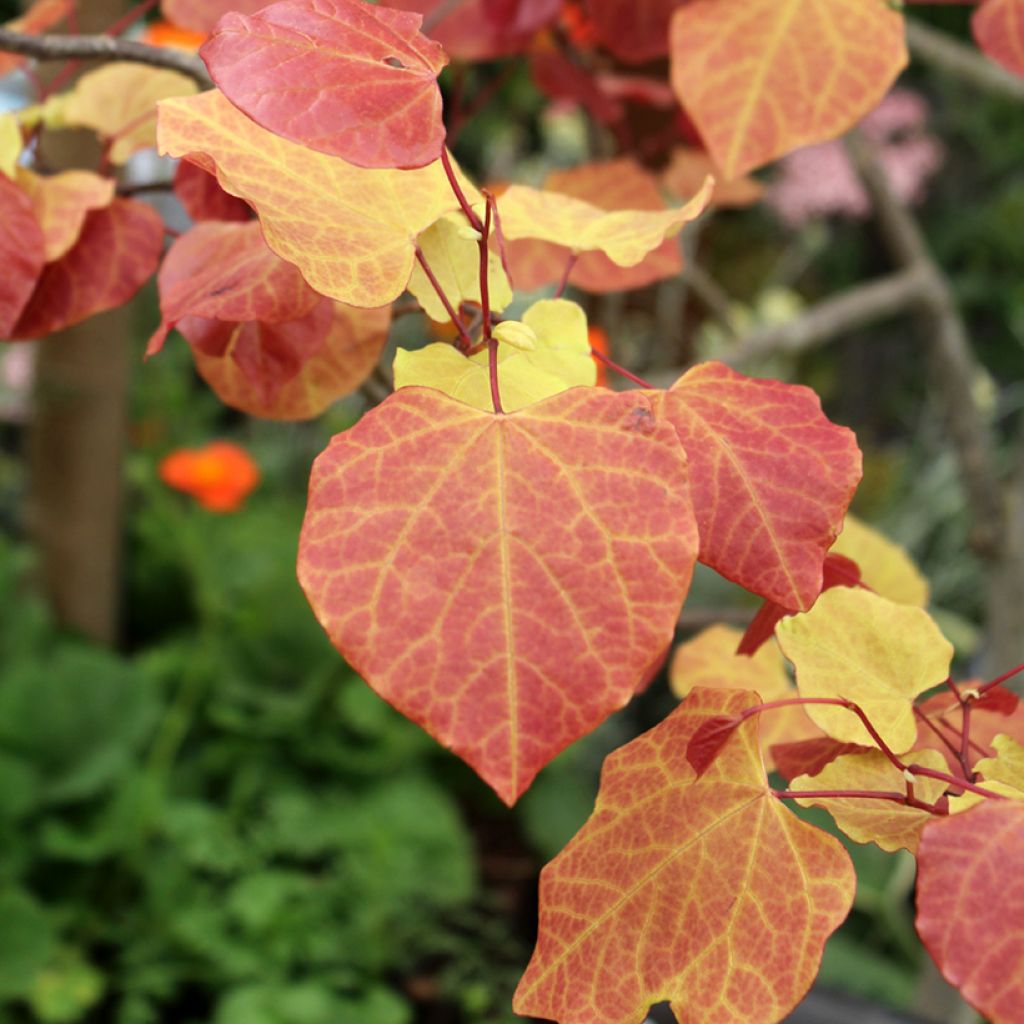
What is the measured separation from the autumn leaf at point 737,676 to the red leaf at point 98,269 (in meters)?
0.22

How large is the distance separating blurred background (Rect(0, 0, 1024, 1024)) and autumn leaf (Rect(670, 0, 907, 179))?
29 centimetres

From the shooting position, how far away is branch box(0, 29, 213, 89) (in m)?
0.34

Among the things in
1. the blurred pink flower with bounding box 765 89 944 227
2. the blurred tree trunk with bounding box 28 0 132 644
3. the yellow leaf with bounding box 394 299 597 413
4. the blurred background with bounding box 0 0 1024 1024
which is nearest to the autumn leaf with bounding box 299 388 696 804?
the yellow leaf with bounding box 394 299 597 413

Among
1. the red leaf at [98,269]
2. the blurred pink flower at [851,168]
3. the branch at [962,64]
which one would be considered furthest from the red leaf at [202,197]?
the blurred pink flower at [851,168]

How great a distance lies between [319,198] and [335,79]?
4 cm

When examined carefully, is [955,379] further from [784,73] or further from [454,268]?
[454,268]

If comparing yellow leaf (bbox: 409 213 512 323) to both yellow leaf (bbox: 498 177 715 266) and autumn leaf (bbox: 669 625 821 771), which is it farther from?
autumn leaf (bbox: 669 625 821 771)

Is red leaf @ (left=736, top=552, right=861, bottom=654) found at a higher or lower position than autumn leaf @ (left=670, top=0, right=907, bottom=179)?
lower

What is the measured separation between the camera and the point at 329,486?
0.22 meters

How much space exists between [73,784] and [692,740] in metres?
1.23

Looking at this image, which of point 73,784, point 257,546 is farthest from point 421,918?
point 257,546

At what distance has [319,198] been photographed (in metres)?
0.27

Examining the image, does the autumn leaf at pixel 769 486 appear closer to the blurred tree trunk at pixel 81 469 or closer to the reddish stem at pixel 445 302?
the reddish stem at pixel 445 302

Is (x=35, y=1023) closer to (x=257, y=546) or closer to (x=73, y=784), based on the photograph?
(x=73, y=784)
